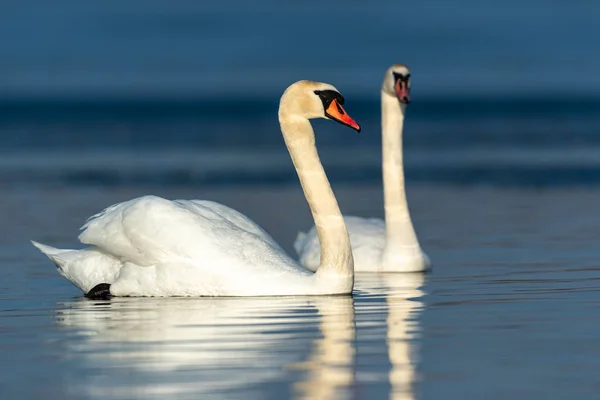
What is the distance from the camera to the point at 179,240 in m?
11.6

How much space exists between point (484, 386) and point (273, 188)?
13.8 m

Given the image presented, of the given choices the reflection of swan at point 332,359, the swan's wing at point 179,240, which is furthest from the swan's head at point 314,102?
the reflection of swan at point 332,359

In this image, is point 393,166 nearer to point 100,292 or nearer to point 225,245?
point 225,245

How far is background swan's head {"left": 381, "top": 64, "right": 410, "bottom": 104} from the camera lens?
47.3 feet

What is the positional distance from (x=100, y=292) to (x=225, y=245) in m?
1.03

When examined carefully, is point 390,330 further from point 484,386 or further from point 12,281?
point 12,281

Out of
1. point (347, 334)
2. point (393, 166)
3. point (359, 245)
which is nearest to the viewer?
point (347, 334)

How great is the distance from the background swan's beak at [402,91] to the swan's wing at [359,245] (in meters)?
1.17

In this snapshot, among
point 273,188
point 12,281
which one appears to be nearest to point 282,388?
point 12,281

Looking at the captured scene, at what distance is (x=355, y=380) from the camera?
26.5 feet

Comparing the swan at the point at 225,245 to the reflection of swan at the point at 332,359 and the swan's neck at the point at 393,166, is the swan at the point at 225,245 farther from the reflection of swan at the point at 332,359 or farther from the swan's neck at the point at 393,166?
the swan's neck at the point at 393,166

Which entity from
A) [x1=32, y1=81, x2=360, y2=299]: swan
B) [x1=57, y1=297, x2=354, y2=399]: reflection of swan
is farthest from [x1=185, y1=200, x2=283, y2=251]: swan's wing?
[x1=57, y1=297, x2=354, y2=399]: reflection of swan

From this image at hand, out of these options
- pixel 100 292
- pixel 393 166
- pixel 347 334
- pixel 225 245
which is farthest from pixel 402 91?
pixel 347 334

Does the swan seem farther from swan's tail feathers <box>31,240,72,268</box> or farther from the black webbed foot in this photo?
swan's tail feathers <box>31,240,72,268</box>
